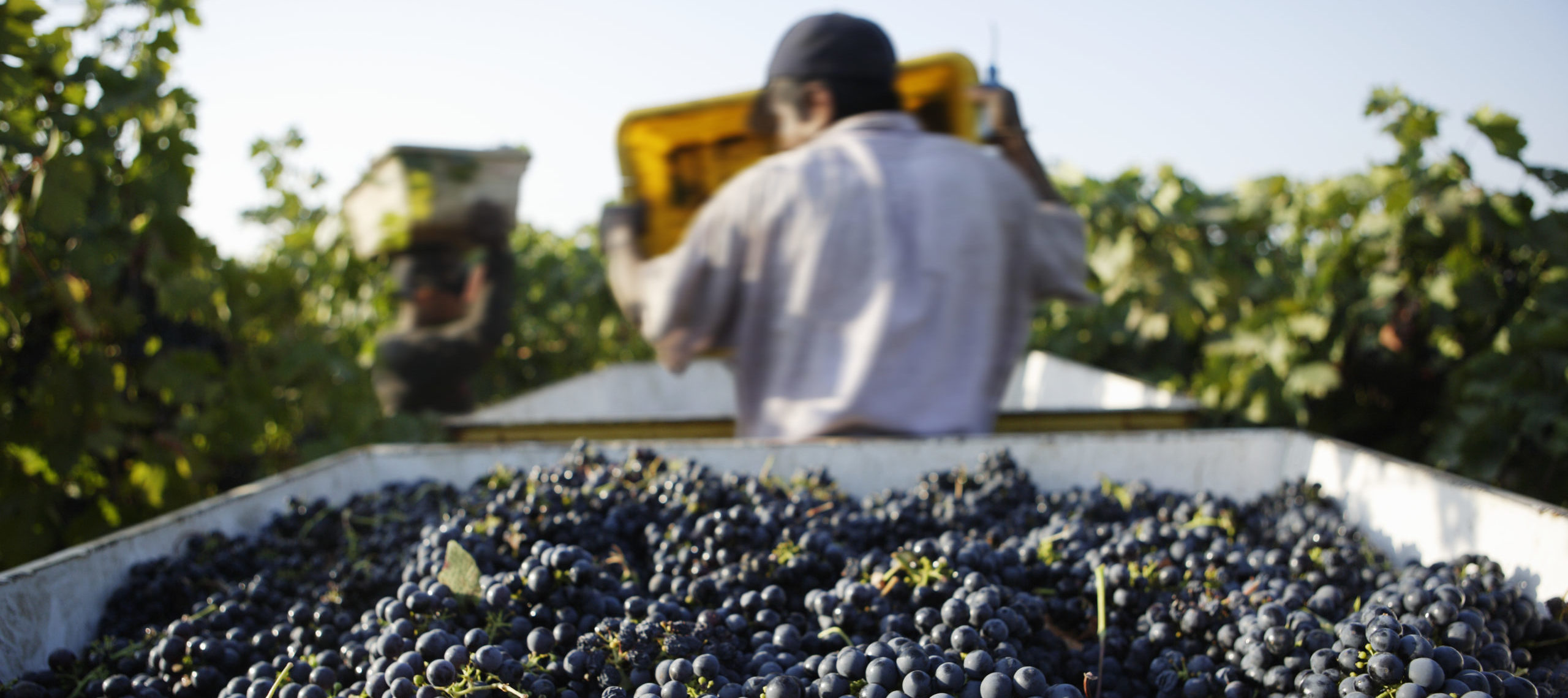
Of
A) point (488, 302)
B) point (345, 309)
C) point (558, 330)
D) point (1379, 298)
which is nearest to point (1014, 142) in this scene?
point (1379, 298)

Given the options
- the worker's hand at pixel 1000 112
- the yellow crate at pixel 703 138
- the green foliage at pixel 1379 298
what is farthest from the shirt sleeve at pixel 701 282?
the green foliage at pixel 1379 298

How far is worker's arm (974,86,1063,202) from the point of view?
9.35ft

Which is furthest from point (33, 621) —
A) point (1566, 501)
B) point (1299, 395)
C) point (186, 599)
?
point (1299, 395)

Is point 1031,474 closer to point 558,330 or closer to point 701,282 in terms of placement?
point 701,282

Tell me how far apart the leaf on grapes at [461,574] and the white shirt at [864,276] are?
154 centimetres

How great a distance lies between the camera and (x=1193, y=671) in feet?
3.46

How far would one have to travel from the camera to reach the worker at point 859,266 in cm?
257

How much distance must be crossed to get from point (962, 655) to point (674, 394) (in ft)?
14.0

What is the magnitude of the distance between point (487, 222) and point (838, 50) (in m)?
1.82

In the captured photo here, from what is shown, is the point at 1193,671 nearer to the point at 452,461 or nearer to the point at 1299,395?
the point at 452,461

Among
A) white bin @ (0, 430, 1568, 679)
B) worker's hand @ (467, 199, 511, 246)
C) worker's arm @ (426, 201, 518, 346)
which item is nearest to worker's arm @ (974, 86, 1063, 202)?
white bin @ (0, 430, 1568, 679)

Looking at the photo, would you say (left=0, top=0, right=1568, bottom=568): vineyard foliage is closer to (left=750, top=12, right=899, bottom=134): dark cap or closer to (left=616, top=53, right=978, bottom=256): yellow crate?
(left=616, top=53, right=978, bottom=256): yellow crate

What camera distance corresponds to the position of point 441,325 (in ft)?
13.9

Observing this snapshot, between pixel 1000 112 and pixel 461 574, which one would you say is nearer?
pixel 461 574
